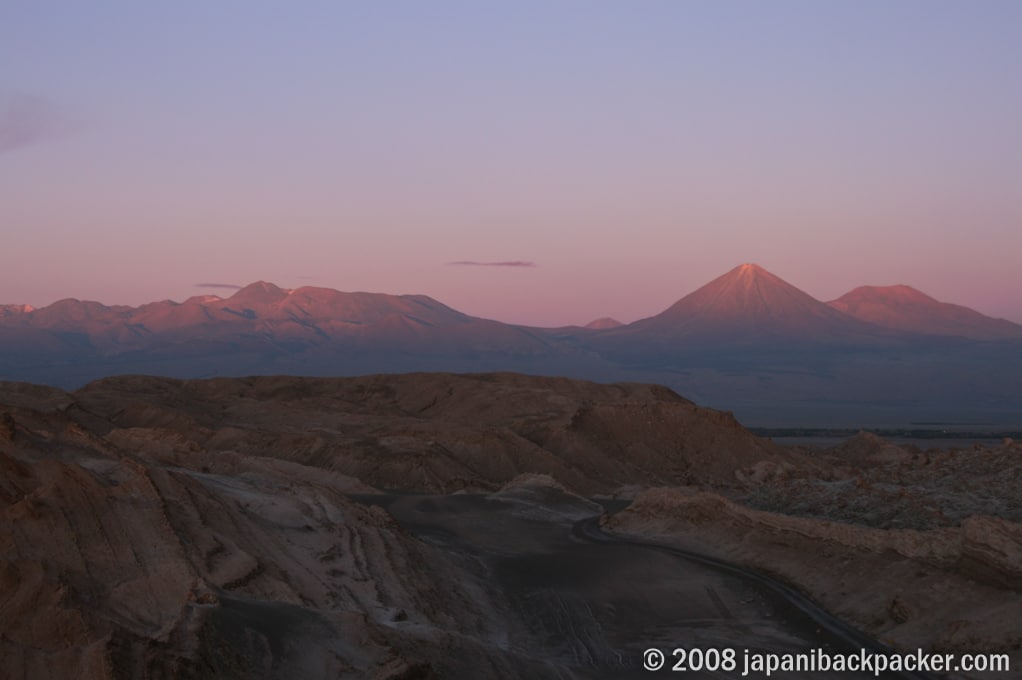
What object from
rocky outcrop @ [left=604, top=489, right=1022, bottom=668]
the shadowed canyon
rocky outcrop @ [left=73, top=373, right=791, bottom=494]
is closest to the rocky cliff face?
the shadowed canyon

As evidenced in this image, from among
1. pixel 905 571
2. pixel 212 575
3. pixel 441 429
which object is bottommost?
pixel 441 429

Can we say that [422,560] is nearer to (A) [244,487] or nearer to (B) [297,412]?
(A) [244,487]

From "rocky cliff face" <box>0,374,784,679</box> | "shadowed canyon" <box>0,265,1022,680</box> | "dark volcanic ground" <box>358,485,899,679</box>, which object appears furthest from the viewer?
"dark volcanic ground" <box>358,485,899,679</box>

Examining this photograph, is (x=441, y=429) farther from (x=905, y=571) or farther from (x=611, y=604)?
(x=905, y=571)

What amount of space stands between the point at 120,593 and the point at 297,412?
43.8m

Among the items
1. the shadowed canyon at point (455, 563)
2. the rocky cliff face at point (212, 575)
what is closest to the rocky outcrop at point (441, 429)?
the shadowed canyon at point (455, 563)

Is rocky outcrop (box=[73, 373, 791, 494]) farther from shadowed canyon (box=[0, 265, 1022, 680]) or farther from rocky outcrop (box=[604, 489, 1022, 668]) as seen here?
rocky outcrop (box=[604, 489, 1022, 668])

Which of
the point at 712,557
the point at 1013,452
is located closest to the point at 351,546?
the point at 712,557

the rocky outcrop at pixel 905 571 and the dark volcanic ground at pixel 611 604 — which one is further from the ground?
the rocky outcrop at pixel 905 571

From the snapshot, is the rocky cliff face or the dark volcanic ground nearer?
the rocky cliff face

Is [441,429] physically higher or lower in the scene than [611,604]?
higher

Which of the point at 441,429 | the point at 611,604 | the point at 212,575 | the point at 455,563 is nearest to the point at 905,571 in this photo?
the point at 611,604

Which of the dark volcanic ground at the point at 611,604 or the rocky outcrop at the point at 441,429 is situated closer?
the dark volcanic ground at the point at 611,604

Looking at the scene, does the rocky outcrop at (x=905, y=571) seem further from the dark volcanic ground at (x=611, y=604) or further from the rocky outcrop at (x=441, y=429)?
the rocky outcrop at (x=441, y=429)
